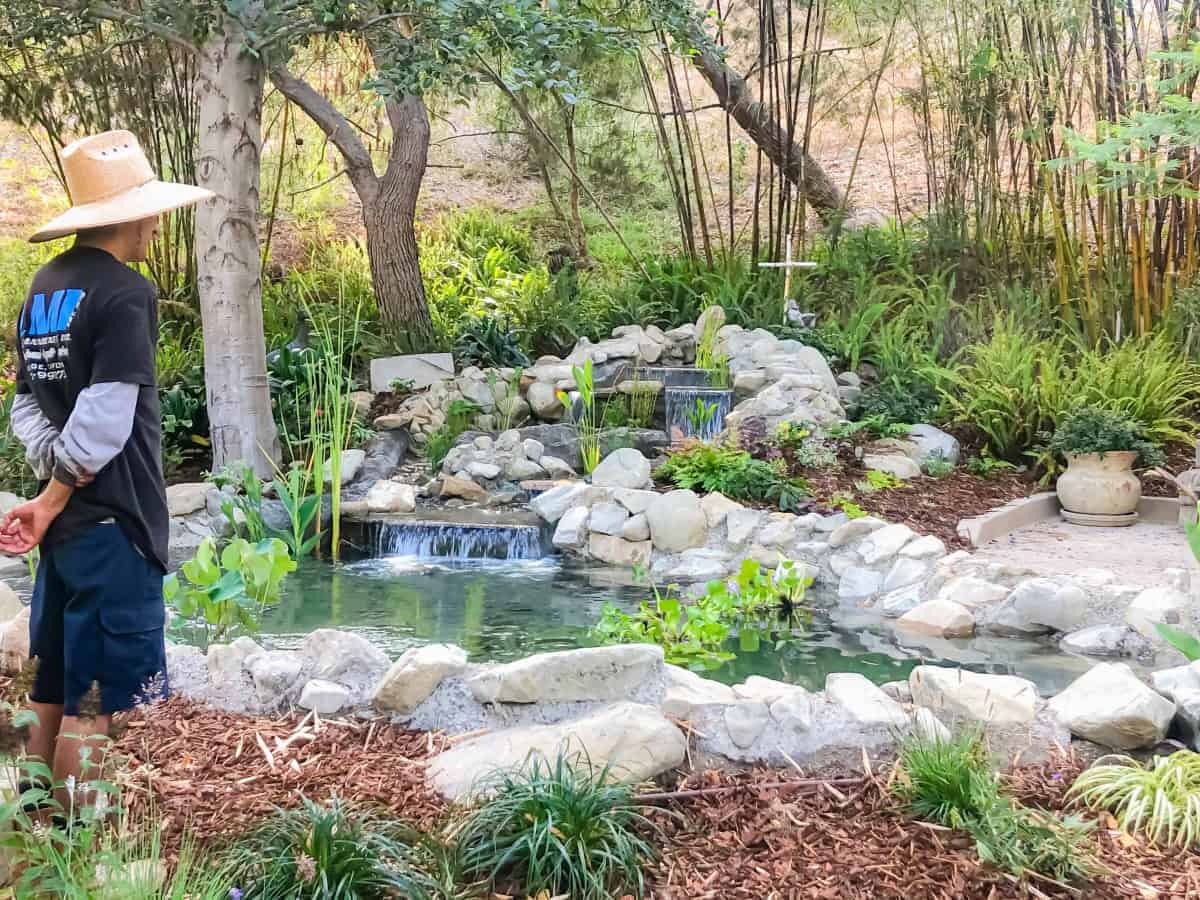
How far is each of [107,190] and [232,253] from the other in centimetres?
420

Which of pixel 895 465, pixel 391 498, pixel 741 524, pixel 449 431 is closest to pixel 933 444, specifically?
pixel 895 465

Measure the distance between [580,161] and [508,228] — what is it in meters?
1.13

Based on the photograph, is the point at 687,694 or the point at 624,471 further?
the point at 624,471

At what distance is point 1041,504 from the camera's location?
6.03 metres

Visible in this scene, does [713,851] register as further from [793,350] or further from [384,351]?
[384,351]

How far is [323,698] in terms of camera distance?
269cm

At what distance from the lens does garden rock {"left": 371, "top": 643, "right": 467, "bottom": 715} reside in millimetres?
2668

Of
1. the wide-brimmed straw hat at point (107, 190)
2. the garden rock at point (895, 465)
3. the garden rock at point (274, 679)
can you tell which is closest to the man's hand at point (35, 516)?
the wide-brimmed straw hat at point (107, 190)

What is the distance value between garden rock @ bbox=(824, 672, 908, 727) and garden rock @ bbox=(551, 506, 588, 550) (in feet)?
9.50

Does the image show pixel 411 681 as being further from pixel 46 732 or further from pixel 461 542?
pixel 461 542

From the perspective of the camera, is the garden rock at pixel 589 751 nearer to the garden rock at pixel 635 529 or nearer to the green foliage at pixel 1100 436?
the garden rock at pixel 635 529

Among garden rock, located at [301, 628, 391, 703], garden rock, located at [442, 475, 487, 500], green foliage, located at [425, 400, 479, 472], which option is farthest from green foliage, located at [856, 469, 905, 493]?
garden rock, located at [301, 628, 391, 703]

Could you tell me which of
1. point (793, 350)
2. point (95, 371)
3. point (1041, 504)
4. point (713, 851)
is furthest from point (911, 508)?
point (95, 371)

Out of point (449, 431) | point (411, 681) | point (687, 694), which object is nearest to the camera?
point (687, 694)
